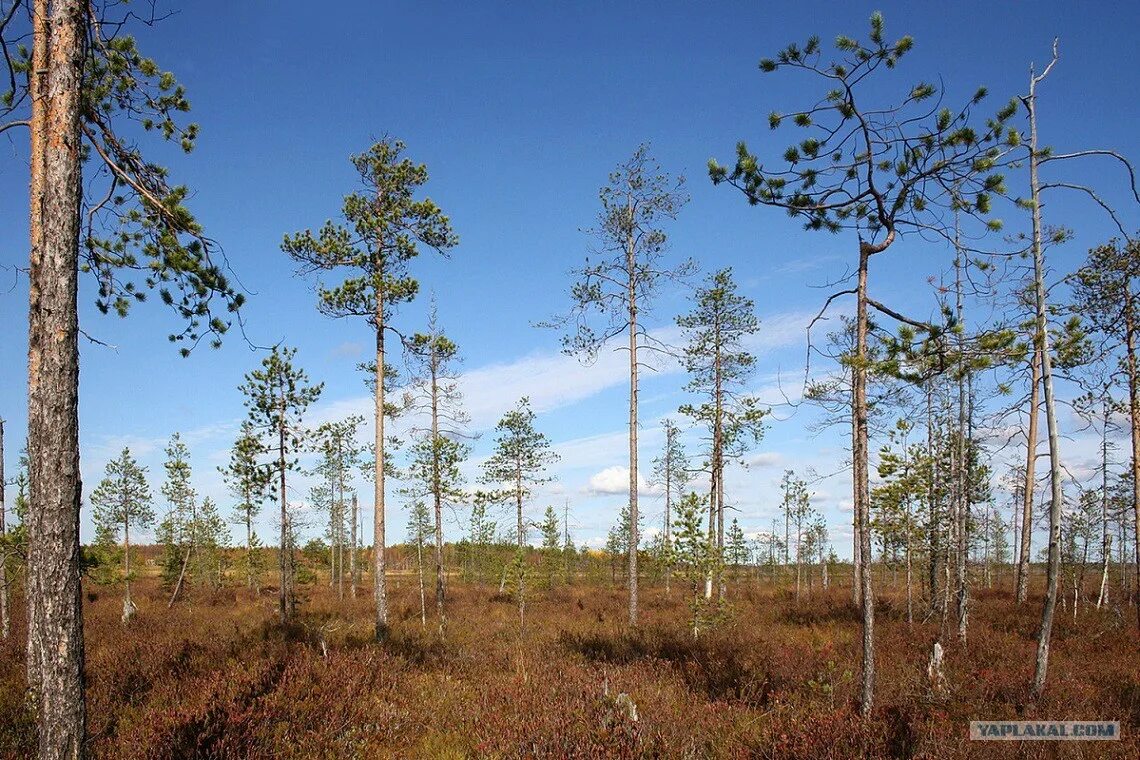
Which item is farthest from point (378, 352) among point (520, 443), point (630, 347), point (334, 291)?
point (520, 443)

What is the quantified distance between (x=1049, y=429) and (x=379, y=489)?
1235 centimetres

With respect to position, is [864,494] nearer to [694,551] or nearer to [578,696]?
[578,696]

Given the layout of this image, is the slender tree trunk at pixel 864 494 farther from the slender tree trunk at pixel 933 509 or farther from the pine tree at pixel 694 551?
the slender tree trunk at pixel 933 509

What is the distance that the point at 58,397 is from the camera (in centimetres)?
431

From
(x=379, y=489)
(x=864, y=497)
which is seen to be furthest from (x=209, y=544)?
(x=864, y=497)

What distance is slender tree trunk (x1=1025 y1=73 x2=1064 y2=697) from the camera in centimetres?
779

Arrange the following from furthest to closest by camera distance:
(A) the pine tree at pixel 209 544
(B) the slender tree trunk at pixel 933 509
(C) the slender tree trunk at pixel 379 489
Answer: (A) the pine tree at pixel 209 544 → (B) the slender tree trunk at pixel 933 509 → (C) the slender tree trunk at pixel 379 489

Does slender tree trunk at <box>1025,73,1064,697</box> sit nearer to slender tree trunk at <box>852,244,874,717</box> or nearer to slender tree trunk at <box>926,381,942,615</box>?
slender tree trunk at <box>852,244,874,717</box>

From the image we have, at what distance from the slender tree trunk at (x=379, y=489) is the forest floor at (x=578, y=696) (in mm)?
1079

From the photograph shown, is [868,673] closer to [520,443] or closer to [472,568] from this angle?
[520,443]

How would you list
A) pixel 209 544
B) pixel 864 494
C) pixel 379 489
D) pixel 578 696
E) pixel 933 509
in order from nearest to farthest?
pixel 864 494 < pixel 578 696 < pixel 379 489 < pixel 933 509 < pixel 209 544

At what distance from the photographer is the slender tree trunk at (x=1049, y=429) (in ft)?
25.6

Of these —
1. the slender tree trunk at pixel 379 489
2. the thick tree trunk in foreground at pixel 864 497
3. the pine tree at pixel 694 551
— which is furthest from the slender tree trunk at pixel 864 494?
the slender tree trunk at pixel 379 489

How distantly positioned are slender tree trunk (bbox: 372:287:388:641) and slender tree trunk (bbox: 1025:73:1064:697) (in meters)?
11.6
